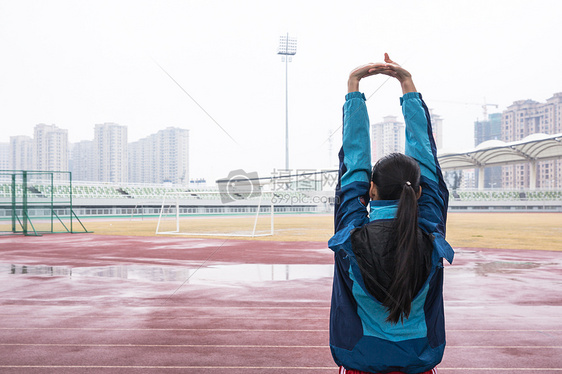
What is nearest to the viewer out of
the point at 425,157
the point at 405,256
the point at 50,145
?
the point at 405,256

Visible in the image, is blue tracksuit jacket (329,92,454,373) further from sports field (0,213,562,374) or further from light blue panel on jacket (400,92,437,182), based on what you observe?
sports field (0,213,562,374)

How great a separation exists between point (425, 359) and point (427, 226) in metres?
0.42

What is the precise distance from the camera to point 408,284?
1.44 meters

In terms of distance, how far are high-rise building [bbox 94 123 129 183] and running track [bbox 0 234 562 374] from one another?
79220mm

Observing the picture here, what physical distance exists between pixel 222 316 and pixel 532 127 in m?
105

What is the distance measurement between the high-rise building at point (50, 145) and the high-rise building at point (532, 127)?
8168cm

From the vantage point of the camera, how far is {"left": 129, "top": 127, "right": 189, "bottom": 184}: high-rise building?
8594 cm

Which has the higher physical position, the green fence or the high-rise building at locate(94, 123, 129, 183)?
the high-rise building at locate(94, 123, 129, 183)

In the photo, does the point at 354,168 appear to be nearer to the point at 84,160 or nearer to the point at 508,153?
the point at 508,153

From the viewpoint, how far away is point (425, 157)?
5.42 feet

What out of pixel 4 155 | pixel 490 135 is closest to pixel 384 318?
pixel 4 155

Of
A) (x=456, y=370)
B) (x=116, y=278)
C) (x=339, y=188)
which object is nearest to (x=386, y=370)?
(x=339, y=188)

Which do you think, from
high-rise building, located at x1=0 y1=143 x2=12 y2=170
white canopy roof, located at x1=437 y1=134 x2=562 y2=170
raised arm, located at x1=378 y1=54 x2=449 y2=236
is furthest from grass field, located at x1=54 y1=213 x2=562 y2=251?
high-rise building, located at x1=0 y1=143 x2=12 y2=170

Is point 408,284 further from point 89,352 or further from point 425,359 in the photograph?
point 89,352
